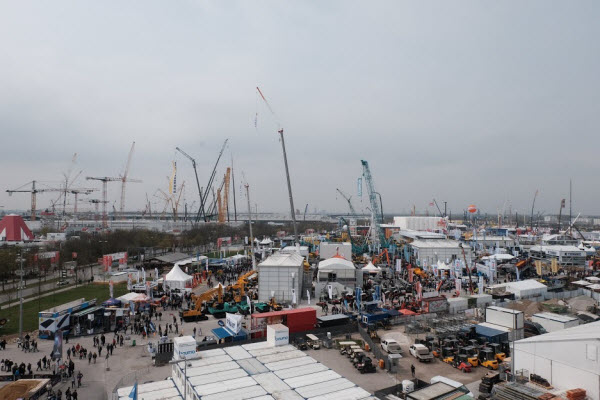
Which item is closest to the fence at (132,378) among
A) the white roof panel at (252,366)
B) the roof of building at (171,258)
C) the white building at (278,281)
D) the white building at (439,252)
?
the white roof panel at (252,366)

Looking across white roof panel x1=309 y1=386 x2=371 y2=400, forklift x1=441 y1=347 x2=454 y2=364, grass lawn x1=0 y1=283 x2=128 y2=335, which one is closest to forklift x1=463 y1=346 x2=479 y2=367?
forklift x1=441 y1=347 x2=454 y2=364

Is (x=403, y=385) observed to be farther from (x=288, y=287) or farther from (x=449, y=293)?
(x=449, y=293)

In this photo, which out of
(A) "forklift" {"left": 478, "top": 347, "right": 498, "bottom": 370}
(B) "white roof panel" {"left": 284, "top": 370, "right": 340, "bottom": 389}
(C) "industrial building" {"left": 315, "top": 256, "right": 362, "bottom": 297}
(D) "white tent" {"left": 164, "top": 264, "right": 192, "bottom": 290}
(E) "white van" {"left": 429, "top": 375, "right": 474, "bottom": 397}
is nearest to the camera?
(B) "white roof panel" {"left": 284, "top": 370, "right": 340, "bottom": 389}

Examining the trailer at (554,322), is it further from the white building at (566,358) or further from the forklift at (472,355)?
the white building at (566,358)

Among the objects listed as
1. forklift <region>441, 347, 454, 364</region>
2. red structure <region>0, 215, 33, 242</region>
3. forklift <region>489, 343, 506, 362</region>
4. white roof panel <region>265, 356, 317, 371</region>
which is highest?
red structure <region>0, 215, 33, 242</region>

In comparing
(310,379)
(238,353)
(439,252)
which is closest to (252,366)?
(238,353)

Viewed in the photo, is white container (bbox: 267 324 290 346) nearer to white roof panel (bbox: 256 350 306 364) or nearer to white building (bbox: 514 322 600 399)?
white roof panel (bbox: 256 350 306 364)
